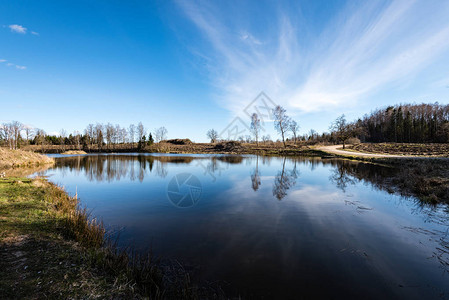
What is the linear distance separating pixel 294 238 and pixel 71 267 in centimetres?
650

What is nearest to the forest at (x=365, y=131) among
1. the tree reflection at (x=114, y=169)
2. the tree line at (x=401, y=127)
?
the tree line at (x=401, y=127)

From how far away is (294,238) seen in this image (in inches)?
266

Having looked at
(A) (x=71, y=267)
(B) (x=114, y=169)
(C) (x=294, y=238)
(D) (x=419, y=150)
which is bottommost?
(C) (x=294, y=238)

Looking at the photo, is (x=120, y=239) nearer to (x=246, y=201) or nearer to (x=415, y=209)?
(x=246, y=201)

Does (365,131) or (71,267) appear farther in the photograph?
(365,131)

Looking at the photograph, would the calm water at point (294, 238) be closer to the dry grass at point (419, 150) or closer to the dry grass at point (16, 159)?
the dry grass at point (16, 159)

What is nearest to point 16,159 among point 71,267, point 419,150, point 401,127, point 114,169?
point 114,169

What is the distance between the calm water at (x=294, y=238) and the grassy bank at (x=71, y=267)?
908 millimetres

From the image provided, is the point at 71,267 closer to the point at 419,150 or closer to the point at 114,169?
the point at 114,169

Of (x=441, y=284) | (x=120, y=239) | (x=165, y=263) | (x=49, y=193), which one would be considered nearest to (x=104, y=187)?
(x=49, y=193)

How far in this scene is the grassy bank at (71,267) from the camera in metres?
3.57

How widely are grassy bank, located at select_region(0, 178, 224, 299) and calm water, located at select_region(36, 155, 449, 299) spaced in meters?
0.91

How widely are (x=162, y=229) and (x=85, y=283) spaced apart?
12.0ft

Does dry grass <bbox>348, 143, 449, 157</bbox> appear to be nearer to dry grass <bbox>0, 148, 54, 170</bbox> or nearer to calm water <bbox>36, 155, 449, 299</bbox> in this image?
calm water <bbox>36, 155, 449, 299</bbox>
